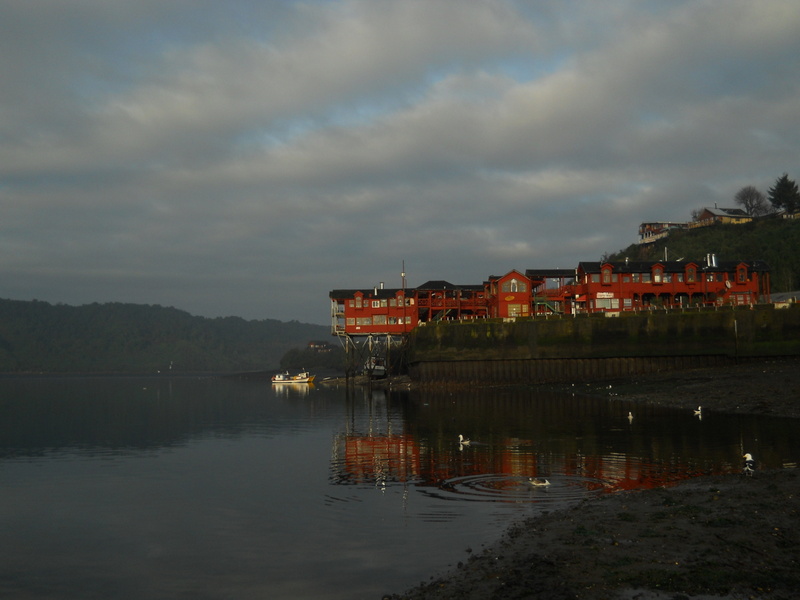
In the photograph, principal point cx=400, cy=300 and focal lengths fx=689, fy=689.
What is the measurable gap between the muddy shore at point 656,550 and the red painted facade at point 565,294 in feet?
211

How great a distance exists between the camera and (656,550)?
13.6m

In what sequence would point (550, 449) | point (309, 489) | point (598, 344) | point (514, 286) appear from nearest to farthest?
point (309, 489) → point (550, 449) → point (598, 344) → point (514, 286)

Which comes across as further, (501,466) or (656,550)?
(501,466)

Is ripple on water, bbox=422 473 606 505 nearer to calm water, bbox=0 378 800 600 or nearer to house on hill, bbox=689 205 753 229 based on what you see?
calm water, bbox=0 378 800 600

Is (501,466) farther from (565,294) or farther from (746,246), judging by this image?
(746,246)

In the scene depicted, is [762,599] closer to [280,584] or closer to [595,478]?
[280,584]

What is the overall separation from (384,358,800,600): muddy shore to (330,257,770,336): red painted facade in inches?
2533

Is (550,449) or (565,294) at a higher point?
(565,294)

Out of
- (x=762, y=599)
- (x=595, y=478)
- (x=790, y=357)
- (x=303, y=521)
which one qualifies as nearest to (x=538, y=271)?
(x=790, y=357)

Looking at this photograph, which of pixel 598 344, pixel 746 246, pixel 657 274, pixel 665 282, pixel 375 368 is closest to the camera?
pixel 598 344

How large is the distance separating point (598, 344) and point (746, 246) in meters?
73.4

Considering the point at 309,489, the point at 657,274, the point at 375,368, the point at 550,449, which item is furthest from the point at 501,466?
the point at 375,368

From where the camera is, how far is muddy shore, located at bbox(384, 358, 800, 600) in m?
11.5

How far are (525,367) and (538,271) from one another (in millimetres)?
24428
